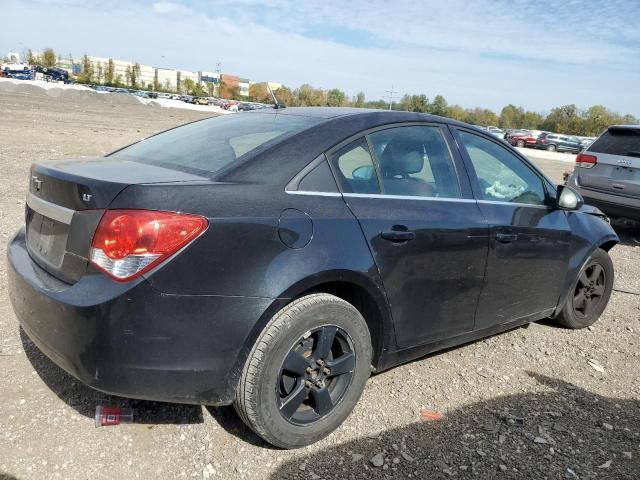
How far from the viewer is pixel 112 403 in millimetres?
2932

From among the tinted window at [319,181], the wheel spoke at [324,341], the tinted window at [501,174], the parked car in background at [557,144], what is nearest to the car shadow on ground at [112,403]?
the wheel spoke at [324,341]

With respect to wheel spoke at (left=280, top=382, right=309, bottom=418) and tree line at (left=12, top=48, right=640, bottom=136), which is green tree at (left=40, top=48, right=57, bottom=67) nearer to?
tree line at (left=12, top=48, right=640, bottom=136)

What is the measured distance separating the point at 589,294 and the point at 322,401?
294 centimetres

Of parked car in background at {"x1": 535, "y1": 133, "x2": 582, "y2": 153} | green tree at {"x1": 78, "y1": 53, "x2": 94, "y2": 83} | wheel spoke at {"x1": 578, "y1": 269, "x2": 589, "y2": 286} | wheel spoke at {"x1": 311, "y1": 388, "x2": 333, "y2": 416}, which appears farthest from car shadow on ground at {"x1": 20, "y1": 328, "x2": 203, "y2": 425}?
green tree at {"x1": 78, "y1": 53, "x2": 94, "y2": 83}

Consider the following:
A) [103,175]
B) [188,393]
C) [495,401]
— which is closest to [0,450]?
[188,393]

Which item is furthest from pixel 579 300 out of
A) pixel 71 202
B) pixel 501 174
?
pixel 71 202

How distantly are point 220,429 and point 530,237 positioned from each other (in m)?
2.34

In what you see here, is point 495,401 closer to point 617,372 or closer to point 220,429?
point 617,372

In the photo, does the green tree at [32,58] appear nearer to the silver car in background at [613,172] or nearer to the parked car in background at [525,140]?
the parked car in background at [525,140]

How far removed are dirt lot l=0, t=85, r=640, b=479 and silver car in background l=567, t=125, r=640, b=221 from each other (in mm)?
4266

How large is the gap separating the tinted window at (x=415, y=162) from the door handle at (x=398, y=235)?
25cm

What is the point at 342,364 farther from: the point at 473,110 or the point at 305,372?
the point at 473,110

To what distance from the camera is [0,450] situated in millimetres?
2506

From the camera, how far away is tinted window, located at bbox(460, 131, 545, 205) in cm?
355
